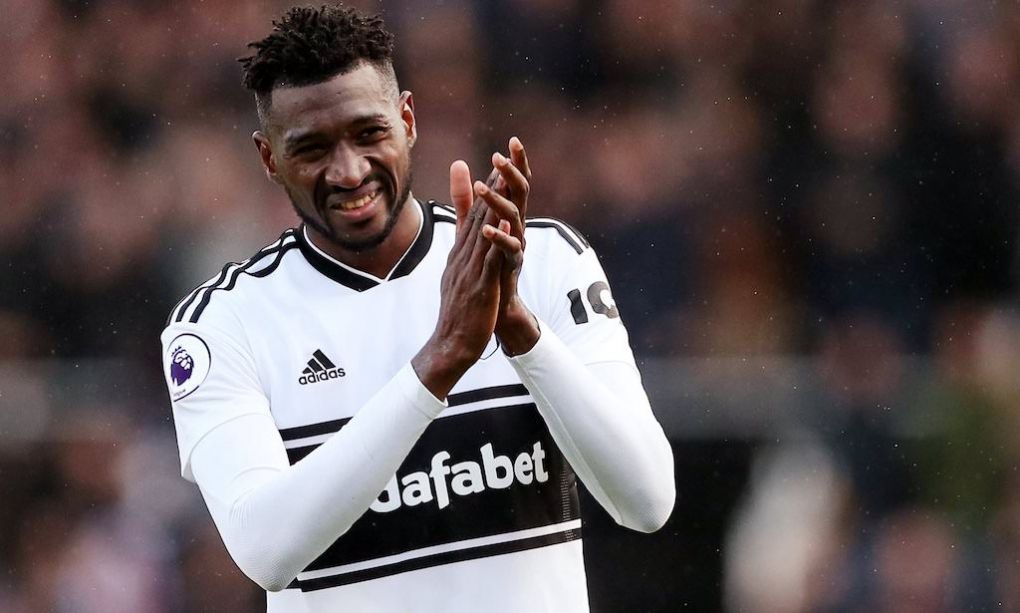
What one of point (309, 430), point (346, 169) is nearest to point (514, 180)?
point (346, 169)

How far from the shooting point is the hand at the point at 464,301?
234cm

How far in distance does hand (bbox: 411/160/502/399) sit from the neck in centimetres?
44

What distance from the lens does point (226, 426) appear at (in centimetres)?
259

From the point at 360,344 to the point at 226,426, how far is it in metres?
0.30

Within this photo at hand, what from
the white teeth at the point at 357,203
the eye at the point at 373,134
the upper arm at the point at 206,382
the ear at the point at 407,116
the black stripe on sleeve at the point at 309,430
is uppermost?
the ear at the point at 407,116

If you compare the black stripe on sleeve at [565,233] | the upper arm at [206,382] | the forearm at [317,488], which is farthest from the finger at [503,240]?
the upper arm at [206,382]

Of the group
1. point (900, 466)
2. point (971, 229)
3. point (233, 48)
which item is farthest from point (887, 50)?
point (233, 48)

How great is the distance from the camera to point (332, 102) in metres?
2.66

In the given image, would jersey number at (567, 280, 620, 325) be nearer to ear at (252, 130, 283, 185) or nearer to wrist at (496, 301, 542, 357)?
wrist at (496, 301, 542, 357)

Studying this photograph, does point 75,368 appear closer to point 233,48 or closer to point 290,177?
point 233,48

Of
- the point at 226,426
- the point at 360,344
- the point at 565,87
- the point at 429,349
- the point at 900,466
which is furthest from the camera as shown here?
the point at 565,87

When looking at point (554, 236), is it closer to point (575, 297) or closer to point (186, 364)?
point (575, 297)

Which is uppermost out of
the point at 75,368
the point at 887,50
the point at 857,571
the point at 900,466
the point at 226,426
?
the point at 887,50

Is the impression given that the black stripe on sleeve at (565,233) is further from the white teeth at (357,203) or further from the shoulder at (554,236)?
the white teeth at (357,203)
